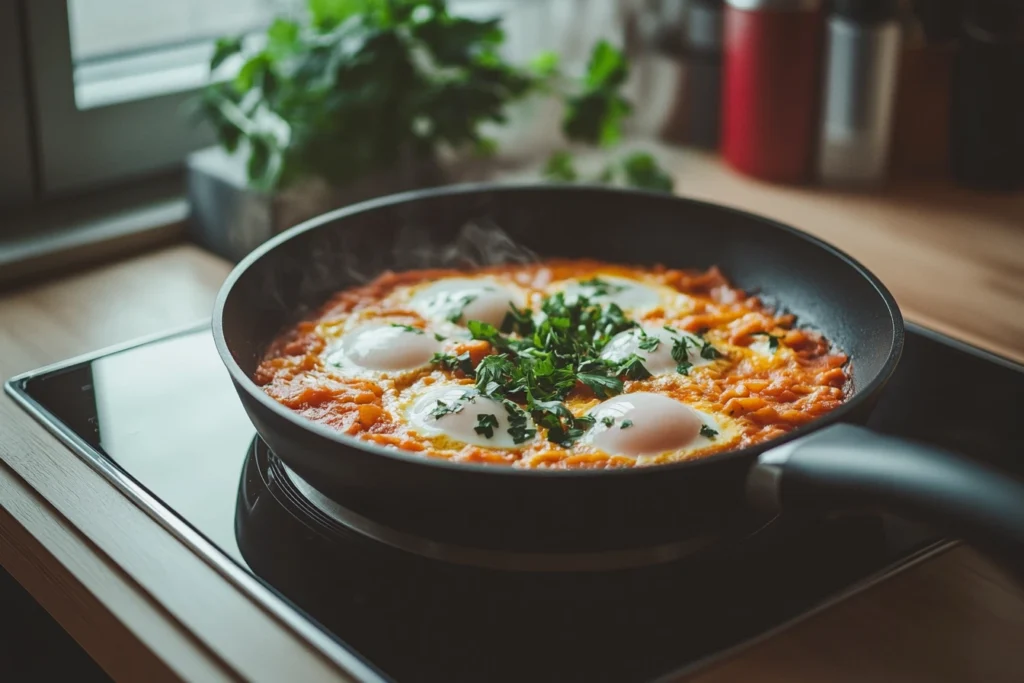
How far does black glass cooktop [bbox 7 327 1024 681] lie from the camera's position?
36.5 inches

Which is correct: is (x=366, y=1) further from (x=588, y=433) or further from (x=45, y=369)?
(x=588, y=433)

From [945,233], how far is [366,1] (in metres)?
1.03

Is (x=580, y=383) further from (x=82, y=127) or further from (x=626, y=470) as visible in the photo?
(x=82, y=127)

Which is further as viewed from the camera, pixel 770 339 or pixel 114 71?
pixel 114 71

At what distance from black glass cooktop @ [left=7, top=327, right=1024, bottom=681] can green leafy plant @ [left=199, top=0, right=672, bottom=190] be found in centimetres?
59

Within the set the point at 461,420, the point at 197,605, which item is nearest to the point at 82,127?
the point at 461,420

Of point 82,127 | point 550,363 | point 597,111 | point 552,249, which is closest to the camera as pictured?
point 550,363

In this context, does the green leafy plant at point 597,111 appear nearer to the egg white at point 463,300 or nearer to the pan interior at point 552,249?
the pan interior at point 552,249

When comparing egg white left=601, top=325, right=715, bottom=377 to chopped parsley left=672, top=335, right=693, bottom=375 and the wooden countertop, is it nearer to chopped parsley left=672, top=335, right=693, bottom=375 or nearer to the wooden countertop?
chopped parsley left=672, top=335, right=693, bottom=375

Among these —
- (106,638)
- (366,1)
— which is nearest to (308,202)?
(366,1)

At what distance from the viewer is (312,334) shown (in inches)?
54.7

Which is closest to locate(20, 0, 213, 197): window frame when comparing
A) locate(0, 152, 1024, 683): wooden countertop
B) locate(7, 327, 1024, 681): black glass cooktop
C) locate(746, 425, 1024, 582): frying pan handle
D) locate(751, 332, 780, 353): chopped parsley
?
locate(0, 152, 1024, 683): wooden countertop

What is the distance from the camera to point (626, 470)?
870mm

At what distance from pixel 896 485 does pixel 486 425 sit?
0.47m
